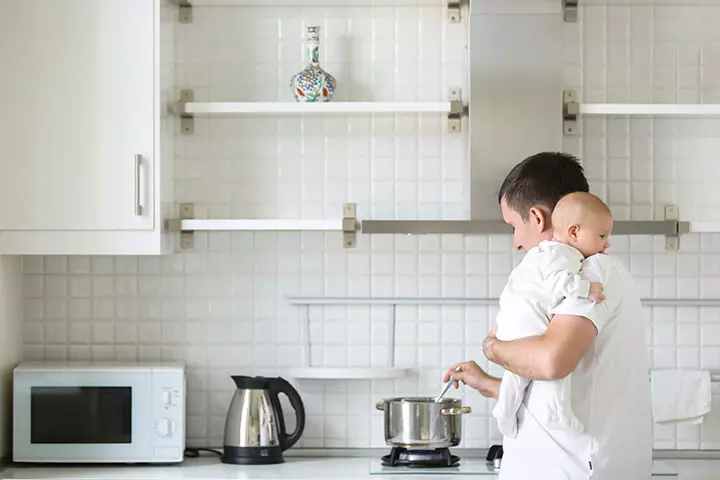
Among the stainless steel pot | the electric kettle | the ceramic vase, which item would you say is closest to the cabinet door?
the ceramic vase

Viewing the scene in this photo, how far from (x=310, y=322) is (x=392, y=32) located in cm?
91

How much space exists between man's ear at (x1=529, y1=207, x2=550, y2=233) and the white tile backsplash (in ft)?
3.01

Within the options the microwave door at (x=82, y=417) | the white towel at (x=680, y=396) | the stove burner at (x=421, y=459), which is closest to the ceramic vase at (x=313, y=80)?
the microwave door at (x=82, y=417)

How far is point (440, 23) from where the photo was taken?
10.7 ft

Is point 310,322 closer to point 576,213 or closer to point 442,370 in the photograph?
point 442,370

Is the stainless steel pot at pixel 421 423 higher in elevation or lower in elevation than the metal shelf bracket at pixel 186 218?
lower

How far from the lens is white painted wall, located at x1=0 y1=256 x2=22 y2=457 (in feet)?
10.0

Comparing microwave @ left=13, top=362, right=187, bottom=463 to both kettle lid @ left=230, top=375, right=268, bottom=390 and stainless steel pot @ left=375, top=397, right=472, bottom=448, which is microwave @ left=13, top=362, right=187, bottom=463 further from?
stainless steel pot @ left=375, top=397, right=472, bottom=448

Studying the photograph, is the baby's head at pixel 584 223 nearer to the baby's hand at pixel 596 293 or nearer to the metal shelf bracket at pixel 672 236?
the baby's hand at pixel 596 293

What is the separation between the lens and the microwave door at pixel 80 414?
3.02 metres

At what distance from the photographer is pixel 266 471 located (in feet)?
9.66

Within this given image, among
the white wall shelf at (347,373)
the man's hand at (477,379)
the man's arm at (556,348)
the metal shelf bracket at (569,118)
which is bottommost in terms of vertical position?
the white wall shelf at (347,373)

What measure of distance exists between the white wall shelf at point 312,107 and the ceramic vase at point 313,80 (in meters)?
0.06

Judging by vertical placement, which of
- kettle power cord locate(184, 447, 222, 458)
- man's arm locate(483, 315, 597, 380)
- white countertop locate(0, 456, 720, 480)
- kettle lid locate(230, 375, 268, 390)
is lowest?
white countertop locate(0, 456, 720, 480)
